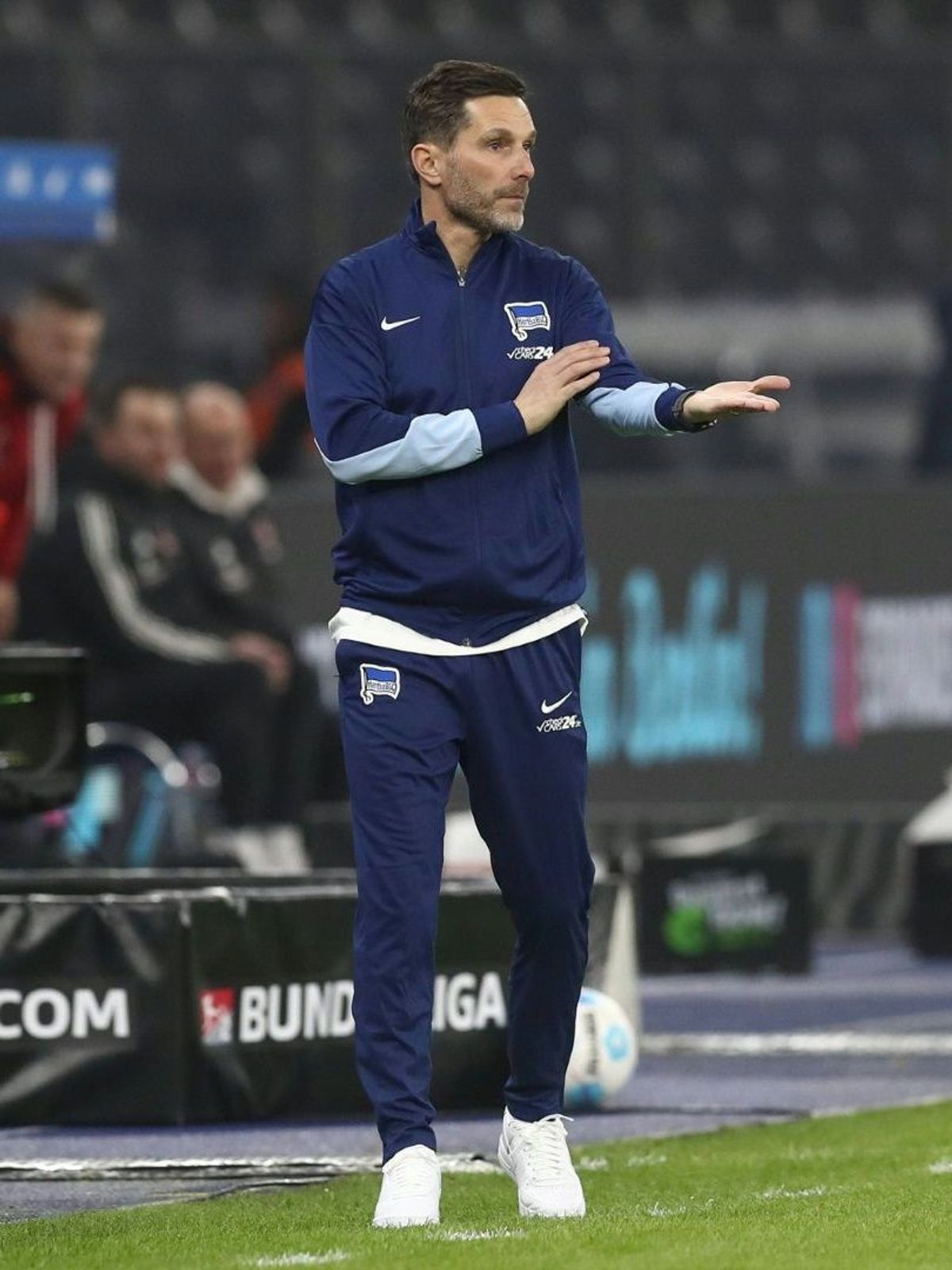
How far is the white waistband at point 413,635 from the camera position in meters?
5.62

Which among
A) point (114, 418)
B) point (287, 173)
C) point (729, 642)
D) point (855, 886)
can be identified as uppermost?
point (287, 173)

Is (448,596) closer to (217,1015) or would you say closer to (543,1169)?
(543,1169)

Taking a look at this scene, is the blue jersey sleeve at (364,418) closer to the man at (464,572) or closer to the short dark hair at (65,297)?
the man at (464,572)

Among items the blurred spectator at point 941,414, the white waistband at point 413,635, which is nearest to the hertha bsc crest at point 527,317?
the white waistband at point 413,635

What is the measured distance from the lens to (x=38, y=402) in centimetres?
1223

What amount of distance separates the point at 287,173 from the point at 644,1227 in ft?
32.0

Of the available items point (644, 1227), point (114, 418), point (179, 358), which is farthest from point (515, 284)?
point (179, 358)

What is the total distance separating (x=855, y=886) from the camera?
14.3 metres

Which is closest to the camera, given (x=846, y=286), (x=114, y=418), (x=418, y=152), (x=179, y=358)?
(x=418, y=152)

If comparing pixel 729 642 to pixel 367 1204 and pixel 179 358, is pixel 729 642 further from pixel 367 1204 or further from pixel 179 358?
pixel 367 1204

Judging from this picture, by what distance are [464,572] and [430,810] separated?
437 mm

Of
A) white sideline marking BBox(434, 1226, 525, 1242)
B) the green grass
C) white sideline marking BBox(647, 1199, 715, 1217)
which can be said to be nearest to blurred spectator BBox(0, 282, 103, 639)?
the green grass

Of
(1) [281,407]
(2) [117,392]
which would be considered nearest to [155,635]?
(2) [117,392]

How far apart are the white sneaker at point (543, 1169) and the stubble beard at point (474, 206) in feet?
5.45
